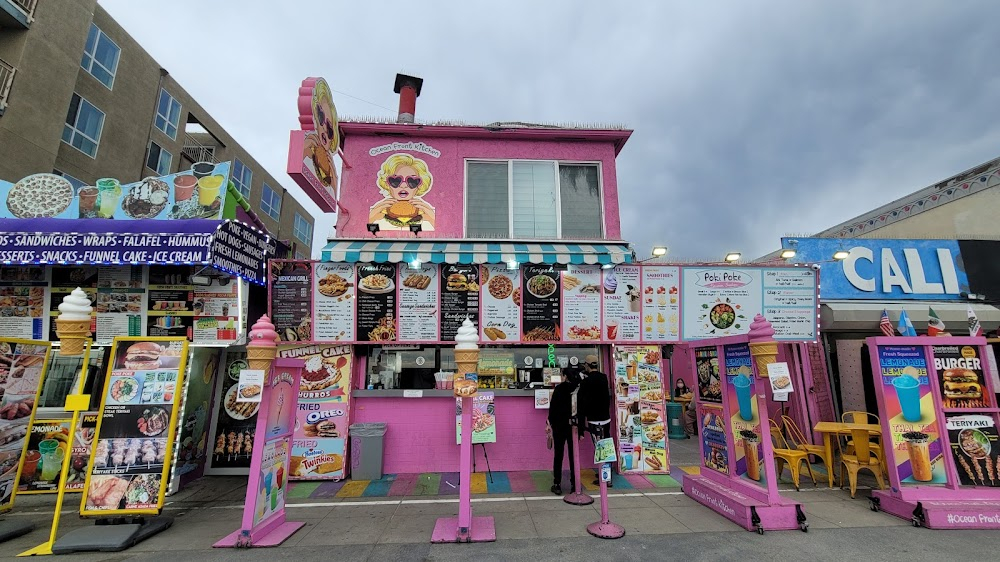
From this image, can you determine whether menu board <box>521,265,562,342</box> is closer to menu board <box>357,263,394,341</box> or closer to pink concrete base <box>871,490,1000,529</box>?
menu board <box>357,263,394,341</box>

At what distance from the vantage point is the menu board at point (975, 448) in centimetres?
577

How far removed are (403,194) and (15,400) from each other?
6677 mm

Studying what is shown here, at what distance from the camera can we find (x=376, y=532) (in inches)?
210

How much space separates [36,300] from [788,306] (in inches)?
577

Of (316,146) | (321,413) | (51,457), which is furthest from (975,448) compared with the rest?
(51,457)

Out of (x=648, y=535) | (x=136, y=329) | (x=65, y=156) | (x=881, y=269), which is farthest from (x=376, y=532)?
(x=65, y=156)

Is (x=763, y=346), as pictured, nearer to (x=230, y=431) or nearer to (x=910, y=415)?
(x=910, y=415)

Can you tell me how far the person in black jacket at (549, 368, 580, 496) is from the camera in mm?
6926

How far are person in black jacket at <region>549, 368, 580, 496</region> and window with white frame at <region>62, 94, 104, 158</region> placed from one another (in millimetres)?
16992

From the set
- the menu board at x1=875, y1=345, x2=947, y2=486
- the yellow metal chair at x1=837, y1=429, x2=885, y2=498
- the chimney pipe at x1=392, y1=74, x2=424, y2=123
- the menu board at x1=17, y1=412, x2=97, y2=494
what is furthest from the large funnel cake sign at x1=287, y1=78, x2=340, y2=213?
the yellow metal chair at x1=837, y1=429, x2=885, y2=498

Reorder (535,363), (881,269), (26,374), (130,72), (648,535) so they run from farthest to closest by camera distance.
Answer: (130,72) → (881,269) → (535,363) → (26,374) → (648,535)

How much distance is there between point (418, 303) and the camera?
8.14 metres

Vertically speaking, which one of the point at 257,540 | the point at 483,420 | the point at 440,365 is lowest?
the point at 257,540

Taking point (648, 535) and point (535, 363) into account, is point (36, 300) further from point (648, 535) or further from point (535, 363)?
point (648, 535)
